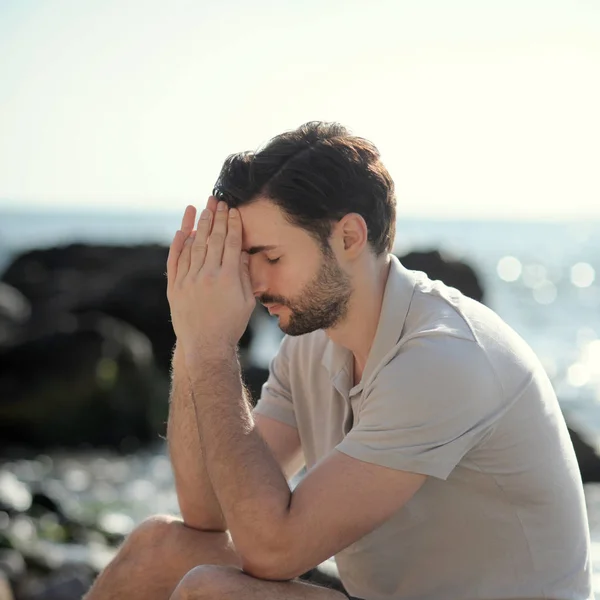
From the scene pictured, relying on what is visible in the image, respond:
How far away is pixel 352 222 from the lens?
3480 millimetres

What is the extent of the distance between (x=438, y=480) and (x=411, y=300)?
59 cm

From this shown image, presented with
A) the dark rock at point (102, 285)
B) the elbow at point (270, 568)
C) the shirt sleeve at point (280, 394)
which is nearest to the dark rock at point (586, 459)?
the dark rock at point (102, 285)

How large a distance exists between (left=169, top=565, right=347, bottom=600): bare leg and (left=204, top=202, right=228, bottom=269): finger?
1042mm

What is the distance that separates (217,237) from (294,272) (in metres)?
0.30

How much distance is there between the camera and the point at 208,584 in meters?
3.11

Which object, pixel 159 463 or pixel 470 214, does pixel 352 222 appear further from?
pixel 470 214

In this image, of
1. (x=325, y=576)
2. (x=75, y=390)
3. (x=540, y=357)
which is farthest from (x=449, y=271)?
(x=325, y=576)

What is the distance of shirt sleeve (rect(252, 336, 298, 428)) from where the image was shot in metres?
4.01

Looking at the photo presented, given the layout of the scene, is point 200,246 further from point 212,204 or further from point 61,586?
point 61,586

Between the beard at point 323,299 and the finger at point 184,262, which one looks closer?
the beard at point 323,299

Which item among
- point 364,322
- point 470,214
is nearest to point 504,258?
point 364,322

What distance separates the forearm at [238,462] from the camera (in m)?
3.10

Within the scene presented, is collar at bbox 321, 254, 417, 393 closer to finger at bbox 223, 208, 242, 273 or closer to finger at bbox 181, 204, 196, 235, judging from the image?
finger at bbox 223, 208, 242, 273

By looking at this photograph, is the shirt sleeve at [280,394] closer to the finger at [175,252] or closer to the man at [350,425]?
the man at [350,425]
